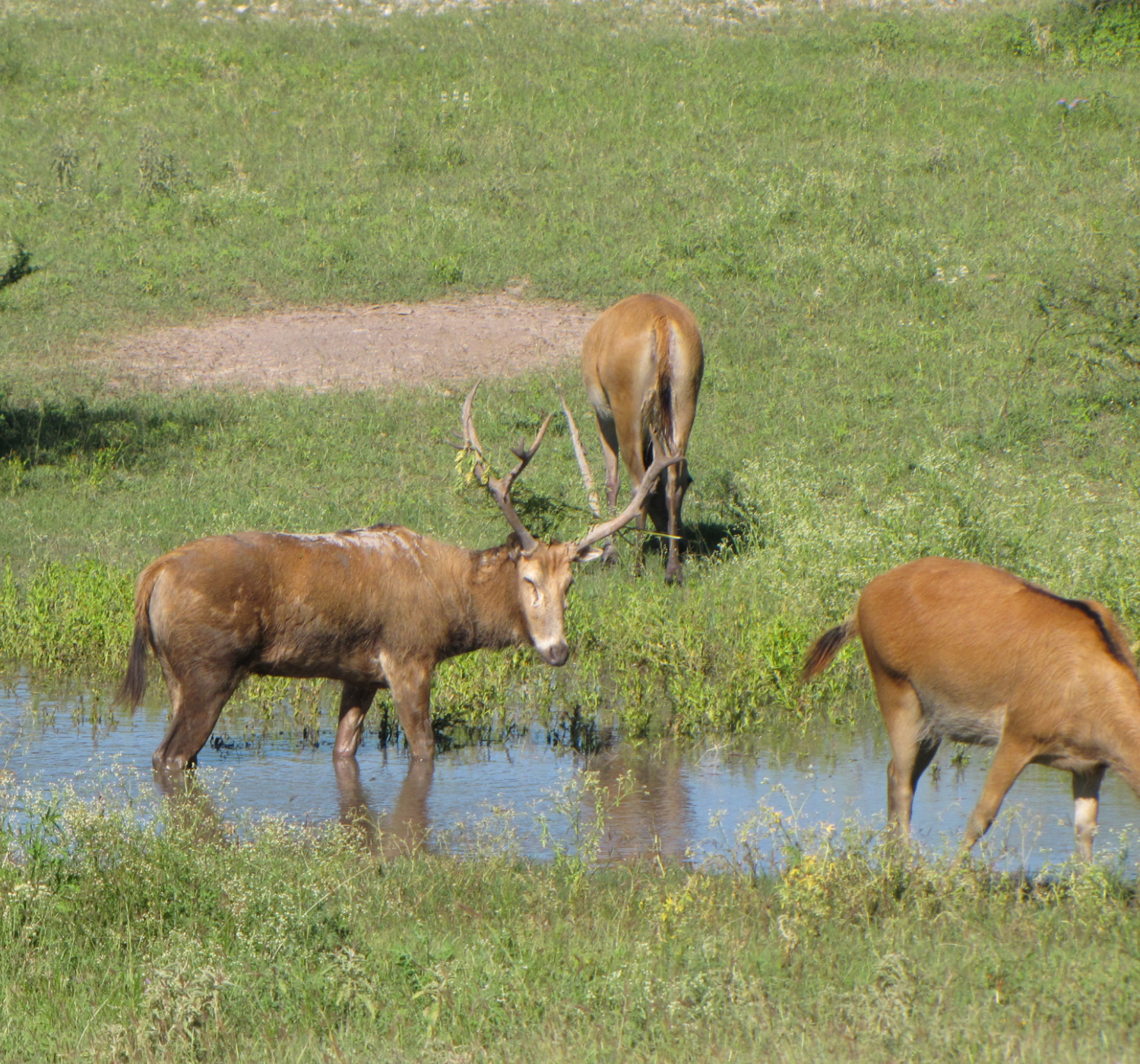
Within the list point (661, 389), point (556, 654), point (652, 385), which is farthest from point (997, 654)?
point (661, 389)

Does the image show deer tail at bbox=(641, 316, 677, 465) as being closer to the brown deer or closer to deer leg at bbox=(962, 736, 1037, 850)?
the brown deer

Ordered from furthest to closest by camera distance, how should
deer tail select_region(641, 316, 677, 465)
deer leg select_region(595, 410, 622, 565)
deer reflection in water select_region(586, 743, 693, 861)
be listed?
1. deer leg select_region(595, 410, 622, 565)
2. deer tail select_region(641, 316, 677, 465)
3. deer reflection in water select_region(586, 743, 693, 861)

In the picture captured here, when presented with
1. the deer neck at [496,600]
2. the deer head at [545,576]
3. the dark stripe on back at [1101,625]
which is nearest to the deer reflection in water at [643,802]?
the deer head at [545,576]

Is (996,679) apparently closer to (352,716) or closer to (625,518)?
(625,518)

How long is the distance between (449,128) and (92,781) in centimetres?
2062

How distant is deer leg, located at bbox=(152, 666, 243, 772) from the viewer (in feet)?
27.7

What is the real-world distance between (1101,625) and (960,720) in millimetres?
776

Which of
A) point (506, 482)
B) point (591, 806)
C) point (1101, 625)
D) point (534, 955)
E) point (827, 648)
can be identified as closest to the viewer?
point (534, 955)

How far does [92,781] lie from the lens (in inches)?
324

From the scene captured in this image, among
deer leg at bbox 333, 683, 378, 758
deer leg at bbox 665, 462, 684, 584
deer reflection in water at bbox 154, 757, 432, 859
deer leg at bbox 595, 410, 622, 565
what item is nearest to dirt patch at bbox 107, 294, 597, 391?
deer leg at bbox 595, 410, 622, 565

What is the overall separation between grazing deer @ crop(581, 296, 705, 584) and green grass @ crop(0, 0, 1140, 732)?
0.70 meters

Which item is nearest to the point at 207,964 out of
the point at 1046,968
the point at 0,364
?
the point at 1046,968

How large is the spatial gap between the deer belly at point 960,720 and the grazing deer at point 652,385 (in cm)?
641

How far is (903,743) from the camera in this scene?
7.35 m
